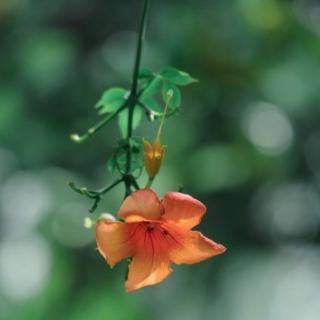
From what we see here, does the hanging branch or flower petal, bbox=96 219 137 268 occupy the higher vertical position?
the hanging branch

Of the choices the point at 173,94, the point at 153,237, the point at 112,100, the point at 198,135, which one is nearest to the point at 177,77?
the point at 173,94

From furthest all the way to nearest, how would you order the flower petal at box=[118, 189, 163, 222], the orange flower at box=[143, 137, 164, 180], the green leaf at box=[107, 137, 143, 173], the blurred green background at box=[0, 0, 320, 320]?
the blurred green background at box=[0, 0, 320, 320]
the green leaf at box=[107, 137, 143, 173]
the orange flower at box=[143, 137, 164, 180]
the flower petal at box=[118, 189, 163, 222]

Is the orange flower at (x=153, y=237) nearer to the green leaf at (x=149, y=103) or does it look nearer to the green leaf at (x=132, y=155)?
the green leaf at (x=132, y=155)

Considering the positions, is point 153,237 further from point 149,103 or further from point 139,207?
point 149,103

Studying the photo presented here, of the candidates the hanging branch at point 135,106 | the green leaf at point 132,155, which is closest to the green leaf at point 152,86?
the hanging branch at point 135,106

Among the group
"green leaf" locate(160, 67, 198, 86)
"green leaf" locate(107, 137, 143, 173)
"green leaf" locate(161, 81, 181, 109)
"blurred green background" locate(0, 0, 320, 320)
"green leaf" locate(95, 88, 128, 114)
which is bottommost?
"blurred green background" locate(0, 0, 320, 320)

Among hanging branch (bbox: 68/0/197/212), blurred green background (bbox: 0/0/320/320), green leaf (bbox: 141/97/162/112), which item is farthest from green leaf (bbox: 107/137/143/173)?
blurred green background (bbox: 0/0/320/320)

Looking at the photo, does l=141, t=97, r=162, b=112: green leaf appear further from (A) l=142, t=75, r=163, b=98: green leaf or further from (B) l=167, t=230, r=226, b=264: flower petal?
(B) l=167, t=230, r=226, b=264: flower petal
